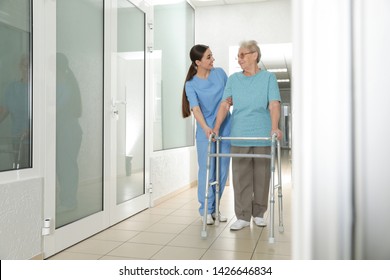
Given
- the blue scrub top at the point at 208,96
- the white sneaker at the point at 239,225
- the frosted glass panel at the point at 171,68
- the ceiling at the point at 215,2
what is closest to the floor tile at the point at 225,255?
the white sneaker at the point at 239,225

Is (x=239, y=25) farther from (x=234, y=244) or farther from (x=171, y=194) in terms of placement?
(x=234, y=244)

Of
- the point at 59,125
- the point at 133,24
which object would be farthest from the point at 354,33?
the point at 133,24

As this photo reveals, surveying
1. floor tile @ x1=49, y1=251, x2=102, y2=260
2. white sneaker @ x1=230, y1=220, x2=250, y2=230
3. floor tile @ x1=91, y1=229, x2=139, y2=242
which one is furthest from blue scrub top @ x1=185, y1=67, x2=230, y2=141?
floor tile @ x1=49, y1=251, x2=102, y2=260

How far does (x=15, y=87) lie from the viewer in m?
2.04

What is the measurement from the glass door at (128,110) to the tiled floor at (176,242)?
0.23 meters

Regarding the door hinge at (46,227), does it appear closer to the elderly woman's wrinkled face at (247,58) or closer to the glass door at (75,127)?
the glass door at (75,127)

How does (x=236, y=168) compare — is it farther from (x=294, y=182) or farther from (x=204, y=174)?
(x=294, y=182)

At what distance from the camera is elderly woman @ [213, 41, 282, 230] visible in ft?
9.44

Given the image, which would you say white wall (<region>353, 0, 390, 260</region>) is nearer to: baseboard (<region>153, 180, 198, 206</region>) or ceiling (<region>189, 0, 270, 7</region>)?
baseboard (<region>153, 180, 198, 206</region>)

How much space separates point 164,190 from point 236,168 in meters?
1.50

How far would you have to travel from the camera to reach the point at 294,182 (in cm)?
37

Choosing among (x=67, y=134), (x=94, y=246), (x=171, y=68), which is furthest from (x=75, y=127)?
(x=171, y=68)

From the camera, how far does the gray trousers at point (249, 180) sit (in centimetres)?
298

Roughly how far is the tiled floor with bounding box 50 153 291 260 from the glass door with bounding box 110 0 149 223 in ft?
0.76
